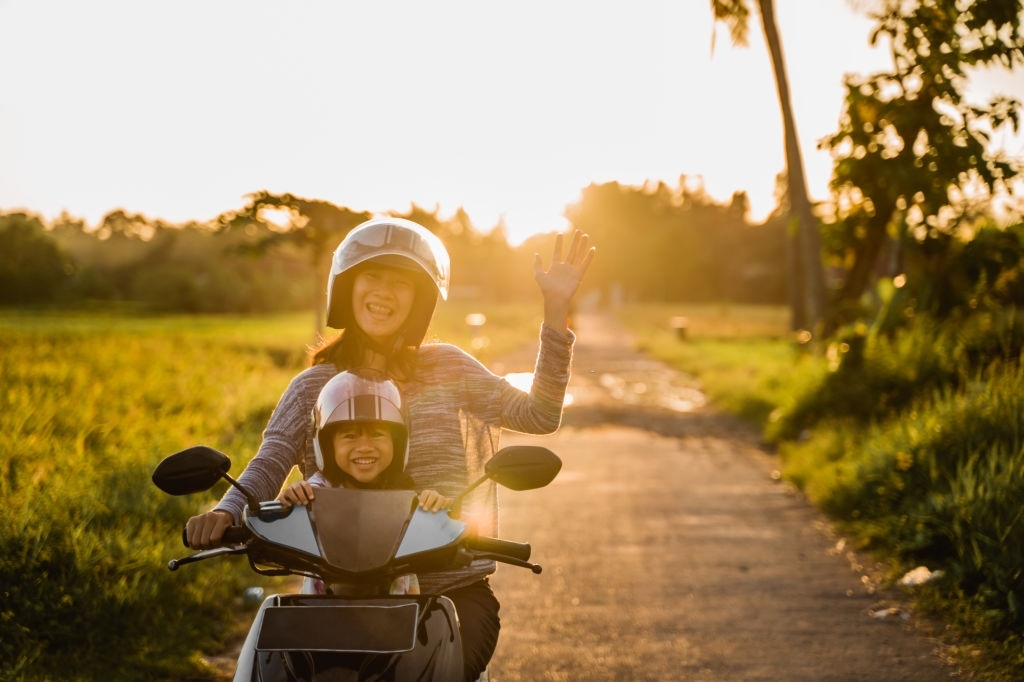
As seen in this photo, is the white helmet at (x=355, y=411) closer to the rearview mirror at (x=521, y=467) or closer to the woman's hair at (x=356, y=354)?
the rearview mirror at (x=521, y=467)

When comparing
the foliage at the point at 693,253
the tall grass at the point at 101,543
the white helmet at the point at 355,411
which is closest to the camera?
the white helmet at the point at 355,411

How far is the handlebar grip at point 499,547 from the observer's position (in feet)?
7.39

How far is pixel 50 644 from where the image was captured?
14.1ft

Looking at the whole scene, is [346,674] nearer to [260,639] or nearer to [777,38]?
[260,639]

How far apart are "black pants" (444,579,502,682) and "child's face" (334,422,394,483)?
22.0 inches

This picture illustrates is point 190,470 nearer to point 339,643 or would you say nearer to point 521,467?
point 339,643

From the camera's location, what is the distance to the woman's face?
2.94m

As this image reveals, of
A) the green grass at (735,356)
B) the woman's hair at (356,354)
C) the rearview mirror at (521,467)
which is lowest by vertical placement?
the green grass at (735,356)

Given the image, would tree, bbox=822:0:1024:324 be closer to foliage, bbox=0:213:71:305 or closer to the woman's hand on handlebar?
the woman's hand on handlebar

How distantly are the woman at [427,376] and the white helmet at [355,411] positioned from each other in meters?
0.55

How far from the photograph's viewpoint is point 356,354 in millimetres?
3078

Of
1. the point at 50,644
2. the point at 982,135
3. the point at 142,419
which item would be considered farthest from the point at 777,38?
the point at 50,644

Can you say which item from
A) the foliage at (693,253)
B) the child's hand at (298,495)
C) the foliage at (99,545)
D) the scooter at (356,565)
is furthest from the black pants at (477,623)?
the foliage at (693,253)

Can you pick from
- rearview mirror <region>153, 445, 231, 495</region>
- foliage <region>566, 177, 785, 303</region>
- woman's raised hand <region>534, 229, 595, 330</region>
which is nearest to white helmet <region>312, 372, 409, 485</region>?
rearview mirror <region>153, 445, 231, 495</region>
